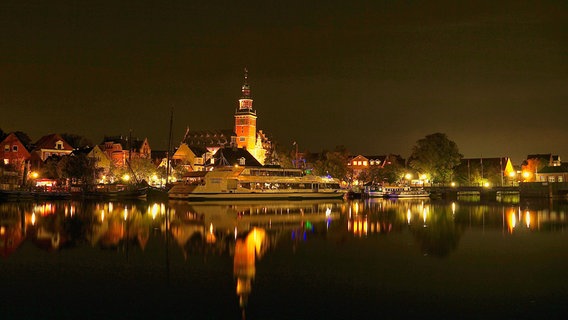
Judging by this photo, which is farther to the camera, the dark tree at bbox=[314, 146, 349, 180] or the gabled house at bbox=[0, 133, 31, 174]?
the dark tree at bbox=[314, 146, 349, 180]

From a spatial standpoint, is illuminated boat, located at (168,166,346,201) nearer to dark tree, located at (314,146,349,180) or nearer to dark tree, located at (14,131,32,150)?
dark tree, located at (314,146,349,180)

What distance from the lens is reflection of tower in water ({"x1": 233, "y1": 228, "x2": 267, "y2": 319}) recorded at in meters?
16.4

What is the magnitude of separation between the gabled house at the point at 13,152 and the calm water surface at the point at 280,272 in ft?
239

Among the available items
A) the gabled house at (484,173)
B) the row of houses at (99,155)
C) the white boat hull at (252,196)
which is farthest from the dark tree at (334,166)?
the white boat hull at (252,196)

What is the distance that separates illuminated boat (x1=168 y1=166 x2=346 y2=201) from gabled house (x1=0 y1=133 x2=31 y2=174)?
40028 millimetres

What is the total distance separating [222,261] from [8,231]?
627 inches

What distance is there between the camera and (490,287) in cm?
1694

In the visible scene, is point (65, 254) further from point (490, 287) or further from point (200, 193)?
point (200, 193)

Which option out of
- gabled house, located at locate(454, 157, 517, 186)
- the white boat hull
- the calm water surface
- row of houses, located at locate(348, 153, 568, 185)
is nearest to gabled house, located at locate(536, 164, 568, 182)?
row of houses, located at locate(348, 153, 568, 185)

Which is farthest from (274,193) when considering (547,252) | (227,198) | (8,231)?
(547,252)

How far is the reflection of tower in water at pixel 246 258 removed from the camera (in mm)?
16406

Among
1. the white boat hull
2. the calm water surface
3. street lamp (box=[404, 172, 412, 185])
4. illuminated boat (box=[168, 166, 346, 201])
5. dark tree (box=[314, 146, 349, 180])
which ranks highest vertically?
dark tree (box=[314, 146, 349, 180])

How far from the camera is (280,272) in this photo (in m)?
19.2

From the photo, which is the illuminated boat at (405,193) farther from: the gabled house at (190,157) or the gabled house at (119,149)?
the gabled house at (119,149)
